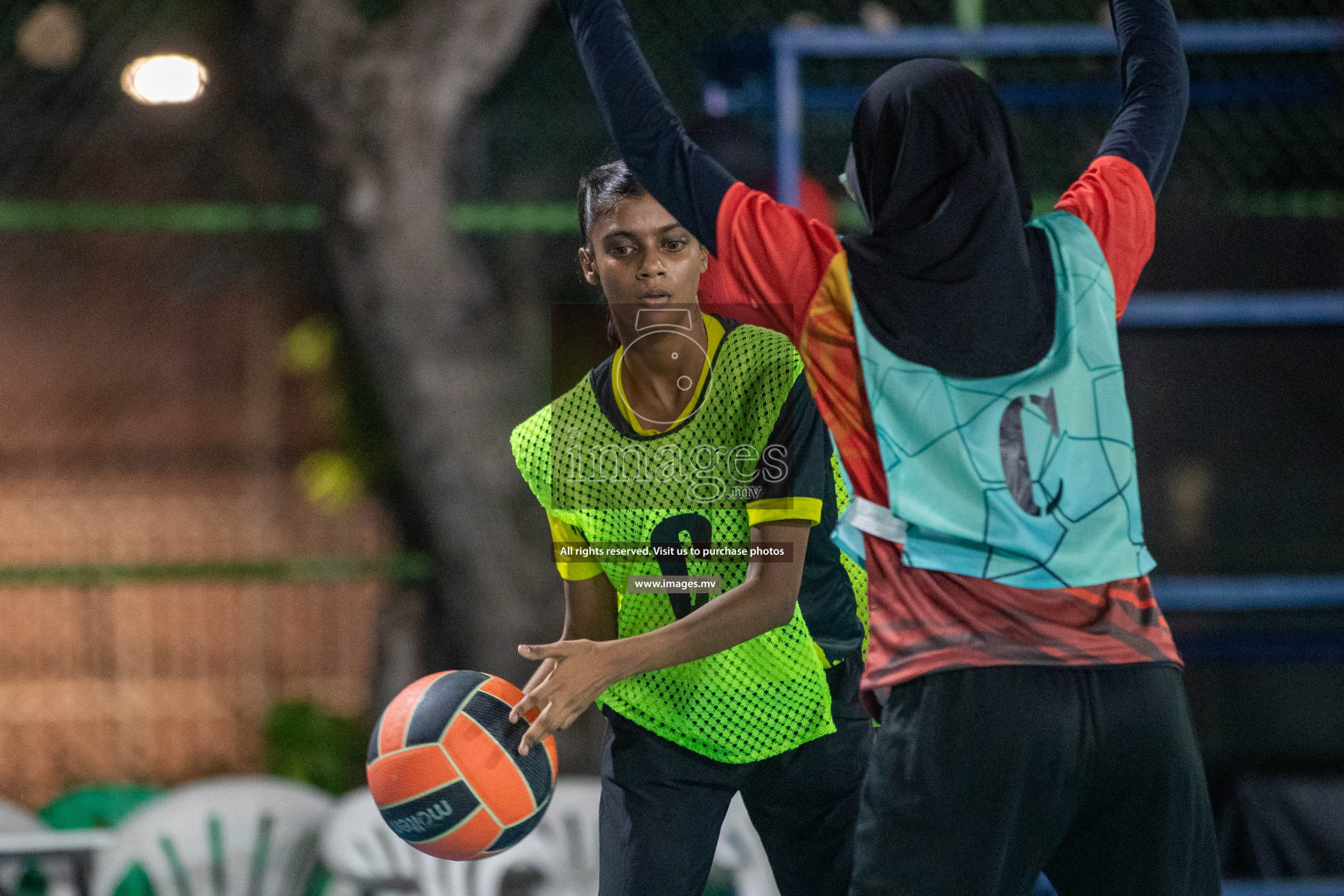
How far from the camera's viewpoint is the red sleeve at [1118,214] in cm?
195

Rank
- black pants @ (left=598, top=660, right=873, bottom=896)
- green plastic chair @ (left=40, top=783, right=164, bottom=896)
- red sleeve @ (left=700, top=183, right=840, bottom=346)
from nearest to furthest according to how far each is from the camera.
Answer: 1. red sleeve @ (left=700, top=183, right=840, bottom=346)
2. black pants @ (left=598, top=660, right=873, bottom=896)
3. green plastic chair @ (left=40, top=783, right=164, bottom=896)

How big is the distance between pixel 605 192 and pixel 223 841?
2.60 metres

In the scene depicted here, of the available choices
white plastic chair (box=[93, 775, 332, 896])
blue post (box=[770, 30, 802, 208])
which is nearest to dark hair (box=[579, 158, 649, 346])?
blue post (box=[770, 30, 802, 208])

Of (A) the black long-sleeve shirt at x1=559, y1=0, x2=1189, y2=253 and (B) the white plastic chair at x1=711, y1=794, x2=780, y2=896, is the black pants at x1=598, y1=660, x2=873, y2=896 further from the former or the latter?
(B) the white plastic chair at x1=711, y1=794, x2=780, y2=896

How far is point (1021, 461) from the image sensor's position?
1775 mm

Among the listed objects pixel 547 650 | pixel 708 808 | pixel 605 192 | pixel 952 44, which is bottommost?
pixel 708 808

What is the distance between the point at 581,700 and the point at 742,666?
0.39m

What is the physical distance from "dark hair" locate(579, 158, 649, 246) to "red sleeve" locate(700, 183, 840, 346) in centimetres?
38

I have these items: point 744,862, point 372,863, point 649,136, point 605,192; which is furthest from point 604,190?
point 372,863

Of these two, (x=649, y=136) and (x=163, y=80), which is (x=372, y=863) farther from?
(x=163, y=80)

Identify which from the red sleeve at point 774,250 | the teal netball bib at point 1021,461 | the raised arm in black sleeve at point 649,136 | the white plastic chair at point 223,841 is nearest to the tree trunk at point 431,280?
the white plastic chair at point 223,841

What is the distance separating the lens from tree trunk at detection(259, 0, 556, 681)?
15.6 feet

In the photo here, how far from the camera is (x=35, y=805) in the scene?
4.89 m

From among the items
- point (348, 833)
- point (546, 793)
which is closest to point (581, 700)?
point (546, 793)
